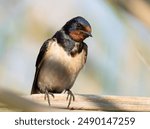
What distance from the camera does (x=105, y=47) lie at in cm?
257

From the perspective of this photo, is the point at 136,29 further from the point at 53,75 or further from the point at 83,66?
the point at 53,75

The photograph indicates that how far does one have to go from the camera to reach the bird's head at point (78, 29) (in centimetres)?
254

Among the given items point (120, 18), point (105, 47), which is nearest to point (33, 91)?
point (105, 47)

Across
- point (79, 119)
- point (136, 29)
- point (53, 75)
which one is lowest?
point (79, 119)

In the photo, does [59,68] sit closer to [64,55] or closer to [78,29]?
[64,55]

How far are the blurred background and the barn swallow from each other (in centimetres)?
3

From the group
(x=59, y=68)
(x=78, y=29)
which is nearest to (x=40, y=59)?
(x=59, y=68)

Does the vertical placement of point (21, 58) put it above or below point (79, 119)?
above

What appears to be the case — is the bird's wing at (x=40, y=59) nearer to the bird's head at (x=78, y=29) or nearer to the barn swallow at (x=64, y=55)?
the barn swallow at (x=64, y=55)

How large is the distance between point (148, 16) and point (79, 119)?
25.7 inches

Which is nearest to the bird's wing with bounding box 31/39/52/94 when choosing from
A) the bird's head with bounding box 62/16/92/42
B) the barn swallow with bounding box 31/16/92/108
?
the barn swallow with bounding box 31/16/92/108

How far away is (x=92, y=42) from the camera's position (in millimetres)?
2590

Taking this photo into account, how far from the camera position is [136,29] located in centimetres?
258

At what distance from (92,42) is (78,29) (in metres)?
0.11
